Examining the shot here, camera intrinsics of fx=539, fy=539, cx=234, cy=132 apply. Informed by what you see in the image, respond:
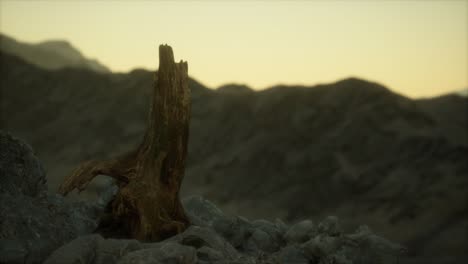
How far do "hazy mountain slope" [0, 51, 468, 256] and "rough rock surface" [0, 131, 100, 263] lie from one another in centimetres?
1488

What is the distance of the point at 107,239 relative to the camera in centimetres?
563

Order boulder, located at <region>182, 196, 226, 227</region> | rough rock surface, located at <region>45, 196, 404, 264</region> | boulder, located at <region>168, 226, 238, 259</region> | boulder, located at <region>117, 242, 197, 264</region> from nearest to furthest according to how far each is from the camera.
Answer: boulder, located at <region>117, 242, 197, 264</region> → rough rock surface, located at <region>45, 196, 404, 264</region> → boulder, located at <region>168, 226, 238, 259</region> → boulder, located at <region>182, 196, 226, 227</region>

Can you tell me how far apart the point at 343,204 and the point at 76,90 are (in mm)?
31626

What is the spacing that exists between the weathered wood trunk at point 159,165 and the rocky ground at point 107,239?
47 cm

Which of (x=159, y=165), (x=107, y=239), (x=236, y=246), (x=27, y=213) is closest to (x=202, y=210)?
(x=236, y=246)

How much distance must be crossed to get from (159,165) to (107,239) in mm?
1396

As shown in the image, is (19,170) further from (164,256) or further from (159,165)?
(164,256)

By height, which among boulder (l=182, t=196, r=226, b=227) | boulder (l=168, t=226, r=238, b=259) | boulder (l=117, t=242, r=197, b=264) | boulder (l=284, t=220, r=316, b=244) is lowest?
boulder (l=284, t=220, r=316, b=244)

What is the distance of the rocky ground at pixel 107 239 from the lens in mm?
5164

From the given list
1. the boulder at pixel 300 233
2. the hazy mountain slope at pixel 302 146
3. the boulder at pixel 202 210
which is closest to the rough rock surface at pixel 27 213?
the boulder at pixel 202 210

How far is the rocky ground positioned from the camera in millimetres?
5164

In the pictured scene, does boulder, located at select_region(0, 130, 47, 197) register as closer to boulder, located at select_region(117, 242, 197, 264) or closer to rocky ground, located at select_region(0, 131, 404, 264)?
rocky ground, located at select_region(0, 131, 404, 264)

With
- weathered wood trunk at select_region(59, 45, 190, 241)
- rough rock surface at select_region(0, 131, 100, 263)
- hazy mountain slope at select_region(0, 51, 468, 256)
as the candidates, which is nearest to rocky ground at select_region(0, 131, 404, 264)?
rough rock surface at select_region(0, 131, 100, 263)

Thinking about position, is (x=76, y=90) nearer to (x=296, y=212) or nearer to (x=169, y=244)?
(x=296, y=212)
